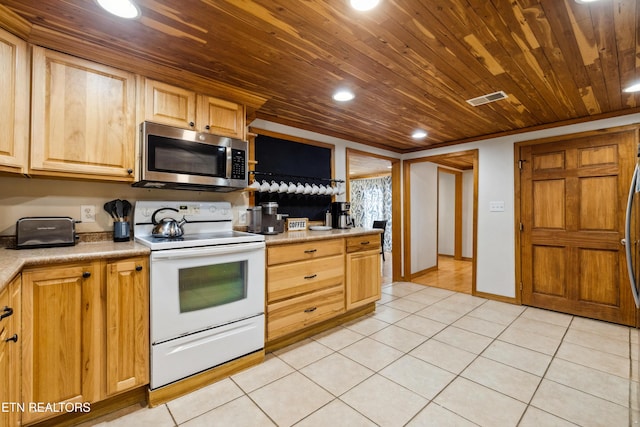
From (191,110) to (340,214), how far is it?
6.33ft

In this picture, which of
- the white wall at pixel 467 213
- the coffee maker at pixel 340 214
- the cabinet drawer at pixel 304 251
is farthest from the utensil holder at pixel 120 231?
the white wall at pixel 467 213

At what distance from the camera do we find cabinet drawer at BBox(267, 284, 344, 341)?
2.31m

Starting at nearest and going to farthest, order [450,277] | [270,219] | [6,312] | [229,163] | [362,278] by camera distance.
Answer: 1. [6,312]
2. [229,163]
3. [270,219]
4. [362,278]
5. [450,277]

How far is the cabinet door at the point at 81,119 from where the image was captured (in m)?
1.64

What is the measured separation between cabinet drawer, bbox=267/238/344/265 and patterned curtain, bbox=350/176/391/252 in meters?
5.18

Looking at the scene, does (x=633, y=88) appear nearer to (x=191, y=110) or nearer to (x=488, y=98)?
(x=488, y=98)

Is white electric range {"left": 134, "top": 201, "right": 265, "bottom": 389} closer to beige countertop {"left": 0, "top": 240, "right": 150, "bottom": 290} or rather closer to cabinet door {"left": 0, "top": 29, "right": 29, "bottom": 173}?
beige countertop {"left": 0, "top": 240, "right": 150, "bottom": 290}

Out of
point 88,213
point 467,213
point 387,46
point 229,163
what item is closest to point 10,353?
point 88,213

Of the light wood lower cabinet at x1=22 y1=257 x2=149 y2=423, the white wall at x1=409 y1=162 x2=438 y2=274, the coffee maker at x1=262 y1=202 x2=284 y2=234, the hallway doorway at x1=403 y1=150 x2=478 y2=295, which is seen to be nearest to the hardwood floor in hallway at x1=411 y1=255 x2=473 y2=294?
the hallway doorway at x1=403 y1=150 x2=478 y2=295

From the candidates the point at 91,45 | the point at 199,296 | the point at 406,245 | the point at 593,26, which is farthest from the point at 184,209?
the point at 406,245

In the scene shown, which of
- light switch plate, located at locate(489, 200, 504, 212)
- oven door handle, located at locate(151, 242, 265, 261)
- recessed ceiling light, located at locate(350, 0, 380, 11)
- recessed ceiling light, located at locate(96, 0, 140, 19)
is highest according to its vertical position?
recessed ceiling light, located at locate(350, 0, 380, 11)

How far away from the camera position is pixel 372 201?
8344mm

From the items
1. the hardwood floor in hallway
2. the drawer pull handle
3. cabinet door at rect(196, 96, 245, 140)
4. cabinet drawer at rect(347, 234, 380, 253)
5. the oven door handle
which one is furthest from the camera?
the hardwood floor in hallway

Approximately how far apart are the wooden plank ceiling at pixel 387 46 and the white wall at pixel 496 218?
91 cm
